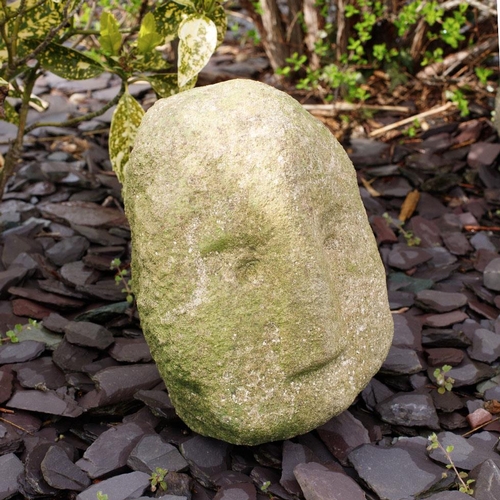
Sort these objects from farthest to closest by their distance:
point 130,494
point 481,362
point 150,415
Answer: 1. point 481,362
2. point 150,415
3. point 130,494

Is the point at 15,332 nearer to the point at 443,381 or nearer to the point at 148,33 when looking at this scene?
the point at 148,33

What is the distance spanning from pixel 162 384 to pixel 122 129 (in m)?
0.91

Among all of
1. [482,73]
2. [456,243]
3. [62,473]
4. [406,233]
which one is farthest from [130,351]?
[482,73]

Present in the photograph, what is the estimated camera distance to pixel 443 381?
7.57ft

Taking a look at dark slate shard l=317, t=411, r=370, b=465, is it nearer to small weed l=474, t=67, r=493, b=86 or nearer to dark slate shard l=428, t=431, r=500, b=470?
dark slate shard l=428, t=431, r=500, b=470

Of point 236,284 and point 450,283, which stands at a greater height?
point 236,284

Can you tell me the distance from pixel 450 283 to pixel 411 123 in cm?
140

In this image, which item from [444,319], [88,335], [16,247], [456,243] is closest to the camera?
[88,335]

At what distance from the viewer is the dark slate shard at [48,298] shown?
2.65 metres

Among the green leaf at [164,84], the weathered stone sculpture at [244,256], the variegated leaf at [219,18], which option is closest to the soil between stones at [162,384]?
the weathered stone sculpture at [244,256]

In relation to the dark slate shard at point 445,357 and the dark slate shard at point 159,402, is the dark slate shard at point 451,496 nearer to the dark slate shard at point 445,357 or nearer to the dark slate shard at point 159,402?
the dark slate shard at point 445,357

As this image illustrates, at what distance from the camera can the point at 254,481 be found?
6.35 ft

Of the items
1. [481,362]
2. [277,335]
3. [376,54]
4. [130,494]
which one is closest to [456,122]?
[376,54]

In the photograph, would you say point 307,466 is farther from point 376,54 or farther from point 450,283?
point 376,54
